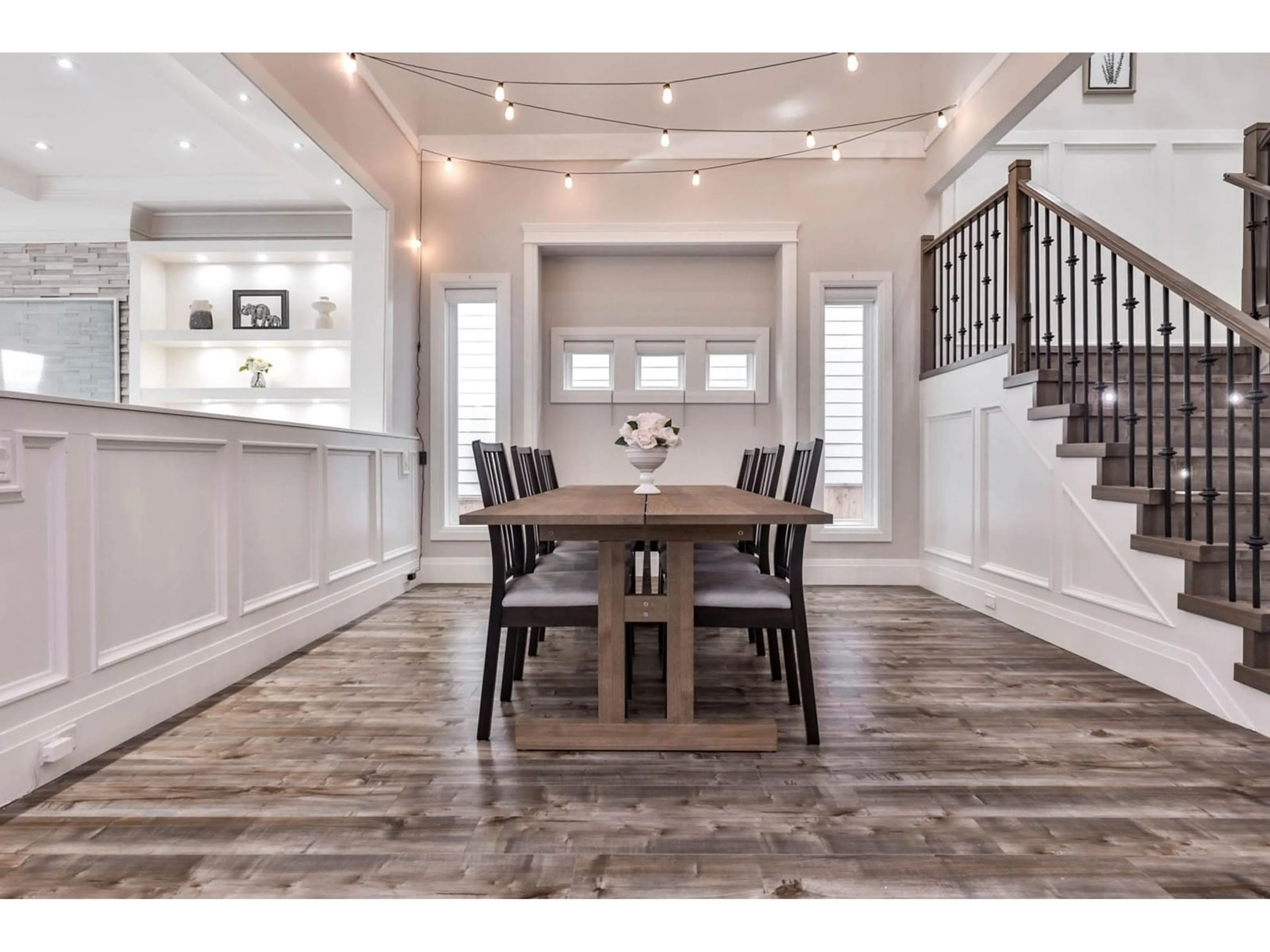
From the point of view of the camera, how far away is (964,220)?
4.20 metres

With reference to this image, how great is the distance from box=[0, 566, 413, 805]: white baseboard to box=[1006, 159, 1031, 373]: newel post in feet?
12.9

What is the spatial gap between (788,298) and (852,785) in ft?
12.0

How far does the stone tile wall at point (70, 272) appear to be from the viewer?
16.7 feet

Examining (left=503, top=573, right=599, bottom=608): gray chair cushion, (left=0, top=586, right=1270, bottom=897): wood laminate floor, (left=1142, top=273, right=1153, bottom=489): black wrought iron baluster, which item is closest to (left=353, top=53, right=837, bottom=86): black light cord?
(left=1142, top=273, right=1153, bottom=489): black wrought iron baluster

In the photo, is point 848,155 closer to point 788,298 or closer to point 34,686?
point 788,298

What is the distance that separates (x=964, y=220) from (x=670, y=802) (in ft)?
13.3

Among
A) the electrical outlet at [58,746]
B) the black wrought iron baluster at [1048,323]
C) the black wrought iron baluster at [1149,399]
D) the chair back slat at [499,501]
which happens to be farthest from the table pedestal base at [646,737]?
the black wrought iron baluster at [1048,323]

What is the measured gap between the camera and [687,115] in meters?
4.87

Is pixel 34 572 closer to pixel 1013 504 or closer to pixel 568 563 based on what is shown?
pixel 568 563

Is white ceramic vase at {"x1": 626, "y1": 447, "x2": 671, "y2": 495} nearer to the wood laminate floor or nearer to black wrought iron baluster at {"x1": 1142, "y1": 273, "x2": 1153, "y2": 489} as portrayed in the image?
the wood laminate floor

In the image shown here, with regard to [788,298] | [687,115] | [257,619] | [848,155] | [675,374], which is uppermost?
[687,115]

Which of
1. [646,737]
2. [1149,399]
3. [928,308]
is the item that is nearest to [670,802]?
[646,737]
